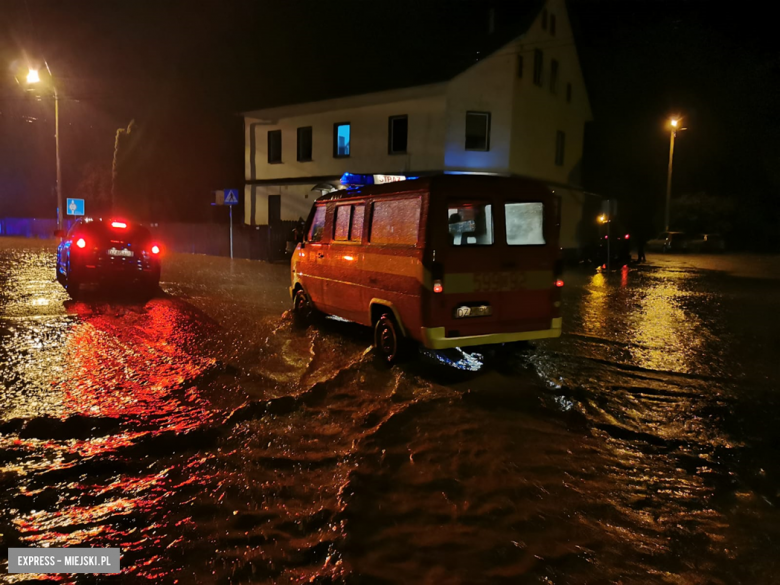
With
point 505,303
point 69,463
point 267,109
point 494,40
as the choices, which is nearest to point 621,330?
point 505,303

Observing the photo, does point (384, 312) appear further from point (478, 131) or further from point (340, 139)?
point (340, 139)

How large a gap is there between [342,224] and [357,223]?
46 cm

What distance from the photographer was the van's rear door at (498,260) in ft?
21.9

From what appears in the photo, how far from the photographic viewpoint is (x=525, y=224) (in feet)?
23.6

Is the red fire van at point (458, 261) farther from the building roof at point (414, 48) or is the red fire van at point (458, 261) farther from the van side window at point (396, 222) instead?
the building roof at point (414, 48)

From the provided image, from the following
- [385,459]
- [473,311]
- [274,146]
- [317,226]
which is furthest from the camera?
[274,146]

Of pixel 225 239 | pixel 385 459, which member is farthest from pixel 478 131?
pixel 385 459

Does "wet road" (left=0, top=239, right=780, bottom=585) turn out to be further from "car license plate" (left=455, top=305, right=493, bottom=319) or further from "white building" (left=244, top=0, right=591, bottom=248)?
→ "white building" (left=244, top=0, right=591, bottom=248)

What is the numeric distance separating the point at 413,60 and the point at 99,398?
21.8 m

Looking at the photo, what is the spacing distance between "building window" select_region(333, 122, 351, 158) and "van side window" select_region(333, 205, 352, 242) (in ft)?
60.2

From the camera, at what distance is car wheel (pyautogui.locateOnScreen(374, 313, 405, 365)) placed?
23.8ft

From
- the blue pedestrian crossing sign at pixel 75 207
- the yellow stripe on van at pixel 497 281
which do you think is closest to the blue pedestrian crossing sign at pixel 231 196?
the blue pedestrian crossing sign at pixel 75 207

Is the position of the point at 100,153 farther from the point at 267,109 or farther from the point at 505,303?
the point at 505,303

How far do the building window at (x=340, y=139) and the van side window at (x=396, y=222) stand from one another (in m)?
19.5
